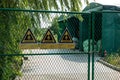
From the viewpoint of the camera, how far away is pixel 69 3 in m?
8.26

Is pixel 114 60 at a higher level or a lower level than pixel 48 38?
lower

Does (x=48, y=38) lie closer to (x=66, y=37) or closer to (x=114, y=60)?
(x=66, y=37)

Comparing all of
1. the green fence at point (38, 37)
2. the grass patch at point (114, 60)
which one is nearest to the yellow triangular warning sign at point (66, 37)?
the green fence at point (38, 37)

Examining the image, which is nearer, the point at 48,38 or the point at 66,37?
the point at 48,38

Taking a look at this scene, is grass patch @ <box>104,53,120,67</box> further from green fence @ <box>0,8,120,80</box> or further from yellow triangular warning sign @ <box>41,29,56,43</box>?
yellow triangular warning sign @ <box>41,29,56,43</box>

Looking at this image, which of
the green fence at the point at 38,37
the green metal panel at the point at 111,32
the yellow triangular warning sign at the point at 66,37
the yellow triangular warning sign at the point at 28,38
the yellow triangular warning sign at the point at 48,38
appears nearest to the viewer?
the yellow triangular warning sign at the point at 28,38

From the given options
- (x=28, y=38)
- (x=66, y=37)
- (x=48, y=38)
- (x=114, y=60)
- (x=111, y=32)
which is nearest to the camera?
(x=28, y=38)

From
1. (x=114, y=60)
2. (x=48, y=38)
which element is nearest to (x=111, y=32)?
(x=114, y=60)

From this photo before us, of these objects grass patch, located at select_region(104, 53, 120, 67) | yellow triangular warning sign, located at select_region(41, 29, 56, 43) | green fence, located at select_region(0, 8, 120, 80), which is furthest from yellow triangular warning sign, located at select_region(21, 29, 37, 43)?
grass patch, located at select_region(104, 53, 120, 67)

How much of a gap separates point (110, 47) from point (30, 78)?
7914mm

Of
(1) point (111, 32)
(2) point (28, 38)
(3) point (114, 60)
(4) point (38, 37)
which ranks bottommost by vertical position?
(3) point (114, 60)

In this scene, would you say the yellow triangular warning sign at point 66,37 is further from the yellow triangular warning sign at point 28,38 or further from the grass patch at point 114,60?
the grass patch at point 114,60

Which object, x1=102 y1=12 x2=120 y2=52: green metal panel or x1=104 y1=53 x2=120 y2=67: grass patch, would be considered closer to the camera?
x1=104 y1=53 x2=120 y2=67: grass patch

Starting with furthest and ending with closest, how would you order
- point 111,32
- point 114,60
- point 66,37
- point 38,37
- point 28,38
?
point 111,32
point 114,60
point 38,37
point 66,37
point 28,38
